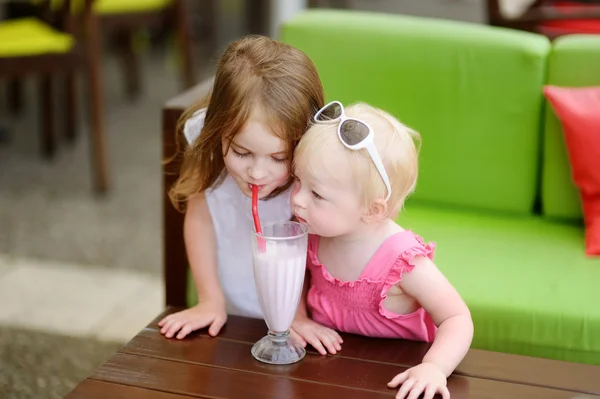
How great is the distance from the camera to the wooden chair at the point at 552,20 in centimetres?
280

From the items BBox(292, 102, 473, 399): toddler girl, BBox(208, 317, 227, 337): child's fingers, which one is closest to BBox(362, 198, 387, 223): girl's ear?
BBox(292, 102, 473, 399): toddler girl

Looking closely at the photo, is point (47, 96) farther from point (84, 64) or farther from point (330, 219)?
point (330, 219)

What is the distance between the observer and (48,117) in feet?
12.6

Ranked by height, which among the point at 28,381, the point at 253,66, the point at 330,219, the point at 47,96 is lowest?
the point at 28,381

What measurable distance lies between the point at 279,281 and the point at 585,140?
99 centimetres

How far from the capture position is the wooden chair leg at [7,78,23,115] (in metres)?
4.48

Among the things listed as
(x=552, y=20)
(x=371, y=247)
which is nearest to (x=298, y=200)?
(x=371, y=247)

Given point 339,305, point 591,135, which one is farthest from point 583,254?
point 339,305

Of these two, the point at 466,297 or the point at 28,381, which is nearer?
the point at 466,297

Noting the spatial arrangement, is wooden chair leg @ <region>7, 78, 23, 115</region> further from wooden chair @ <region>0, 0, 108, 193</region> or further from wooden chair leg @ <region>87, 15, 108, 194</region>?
wooden chair leg @ <region>87, 15, 108, 194</region>

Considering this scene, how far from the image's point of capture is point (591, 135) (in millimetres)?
2025

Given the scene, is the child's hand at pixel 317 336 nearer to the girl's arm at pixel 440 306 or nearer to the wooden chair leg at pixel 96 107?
the girl's arm at pixel 440 306

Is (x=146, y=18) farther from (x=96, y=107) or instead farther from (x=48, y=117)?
(x=96, y=107)

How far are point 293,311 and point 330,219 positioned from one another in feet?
0.56
